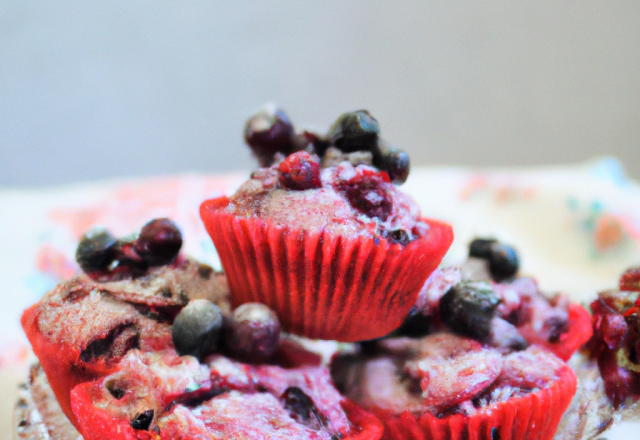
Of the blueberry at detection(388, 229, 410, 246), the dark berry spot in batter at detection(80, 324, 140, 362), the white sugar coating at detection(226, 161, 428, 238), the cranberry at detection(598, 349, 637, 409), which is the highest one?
the white sugar coating at detection(226, 161, 428, 238)

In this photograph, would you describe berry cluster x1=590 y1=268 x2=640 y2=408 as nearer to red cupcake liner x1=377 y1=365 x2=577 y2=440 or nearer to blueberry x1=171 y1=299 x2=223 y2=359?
red cupcake liner x1=377 y1=365 x2=577 y2=440

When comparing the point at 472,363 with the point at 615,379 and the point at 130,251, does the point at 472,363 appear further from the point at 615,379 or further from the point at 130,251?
the point at 130,251

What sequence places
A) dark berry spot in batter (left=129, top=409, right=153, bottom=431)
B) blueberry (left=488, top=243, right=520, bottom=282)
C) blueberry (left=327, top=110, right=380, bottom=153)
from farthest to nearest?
blueberry (left=488, top=243, right=520, bottom=282) < blueberry (left=327, top=110, right=380, bottom=153) < dark berry spot in batter (left=129, top=409, right=153, bottom=431)

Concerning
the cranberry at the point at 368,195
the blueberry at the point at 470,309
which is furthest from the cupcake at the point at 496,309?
the cranberry at the point at 368,195

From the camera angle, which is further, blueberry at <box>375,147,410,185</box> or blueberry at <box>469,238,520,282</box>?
blueberry at <box>469,238,520,282</box>

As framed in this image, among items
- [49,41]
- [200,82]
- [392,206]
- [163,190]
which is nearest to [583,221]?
[392,206]

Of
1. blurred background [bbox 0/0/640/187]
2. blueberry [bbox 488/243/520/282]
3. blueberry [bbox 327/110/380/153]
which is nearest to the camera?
blueberry [bbox 327/110/380/153]

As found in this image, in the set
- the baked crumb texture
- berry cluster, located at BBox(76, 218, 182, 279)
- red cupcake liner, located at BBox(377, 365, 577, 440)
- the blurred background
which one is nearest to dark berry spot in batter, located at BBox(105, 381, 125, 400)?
the baked crumb texture

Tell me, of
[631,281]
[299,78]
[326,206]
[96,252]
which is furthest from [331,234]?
[299,78]
